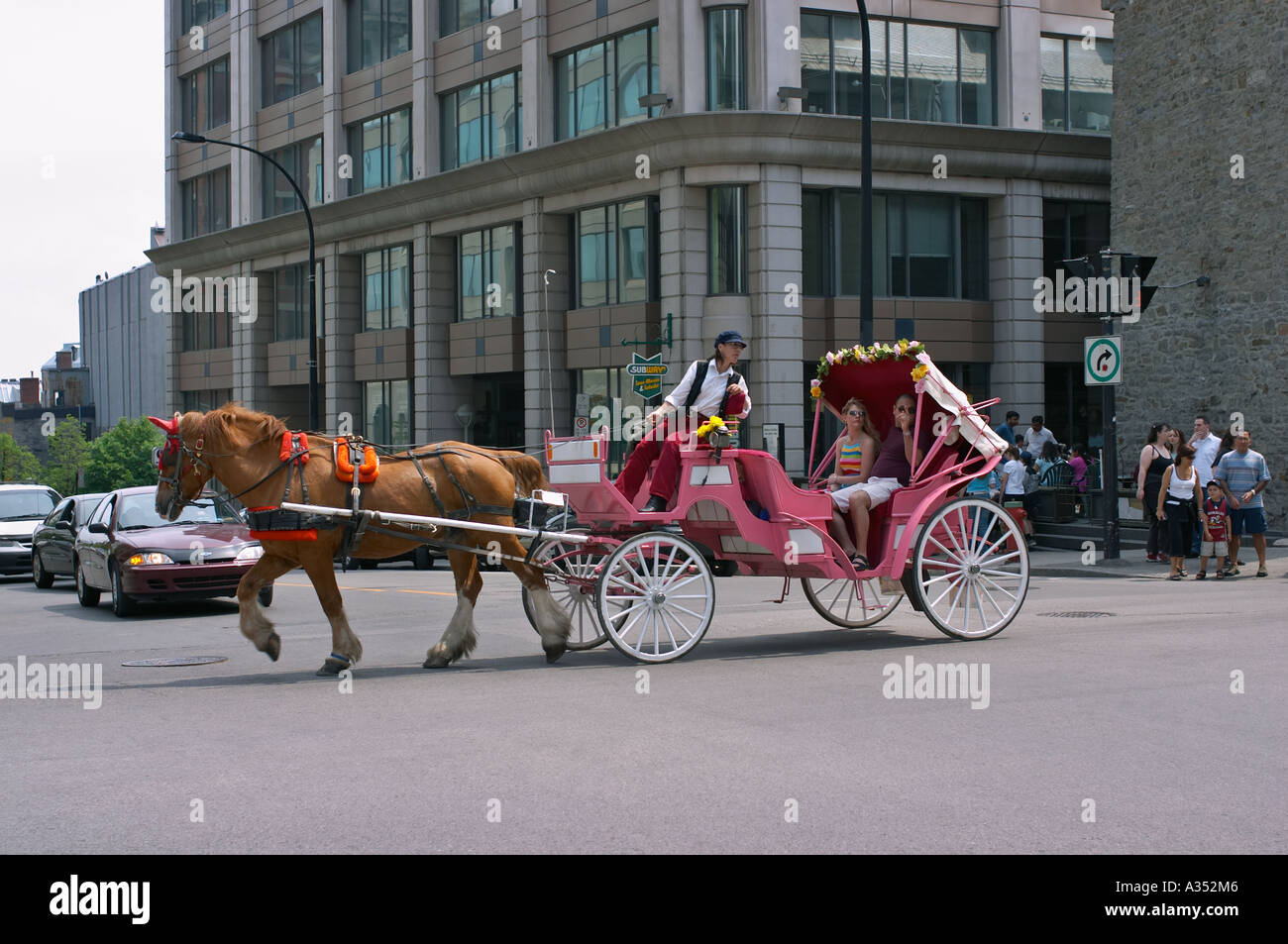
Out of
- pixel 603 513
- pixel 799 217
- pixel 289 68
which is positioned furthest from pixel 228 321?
pixel 603 513

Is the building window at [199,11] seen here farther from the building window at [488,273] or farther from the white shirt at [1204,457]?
the white shirt at [1204,457]

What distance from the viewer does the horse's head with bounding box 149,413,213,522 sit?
10.8 meters

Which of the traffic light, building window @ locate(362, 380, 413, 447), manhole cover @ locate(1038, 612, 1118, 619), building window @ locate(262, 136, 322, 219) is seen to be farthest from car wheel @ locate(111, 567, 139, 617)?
building window @ locate(262, 136, 322, 219)

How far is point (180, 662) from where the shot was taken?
11.9 metres

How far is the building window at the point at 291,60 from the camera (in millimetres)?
48219

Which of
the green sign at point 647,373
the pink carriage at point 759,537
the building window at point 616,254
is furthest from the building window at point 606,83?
the pink carriage at point 759,537

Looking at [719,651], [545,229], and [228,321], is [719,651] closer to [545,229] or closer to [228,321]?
[545,229]

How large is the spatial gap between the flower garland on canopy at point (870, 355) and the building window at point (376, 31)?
113 ft

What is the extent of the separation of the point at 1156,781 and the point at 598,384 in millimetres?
30687

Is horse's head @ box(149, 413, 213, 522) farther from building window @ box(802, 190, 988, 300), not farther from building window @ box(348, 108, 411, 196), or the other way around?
building window @ box(348, 108, 411, 196)

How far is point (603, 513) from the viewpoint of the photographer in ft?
36.3

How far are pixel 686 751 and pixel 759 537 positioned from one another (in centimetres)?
392

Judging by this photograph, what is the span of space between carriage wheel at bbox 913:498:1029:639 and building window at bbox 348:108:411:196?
33596 mm

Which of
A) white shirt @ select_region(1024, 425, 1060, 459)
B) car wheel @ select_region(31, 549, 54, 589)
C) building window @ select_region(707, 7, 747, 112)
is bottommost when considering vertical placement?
car wheel @ select_region(31, 549, 54, 589)
